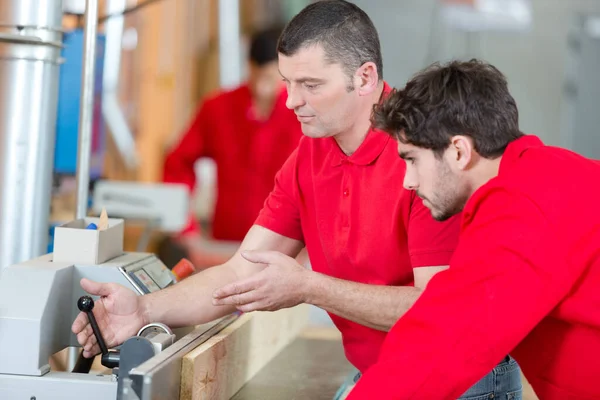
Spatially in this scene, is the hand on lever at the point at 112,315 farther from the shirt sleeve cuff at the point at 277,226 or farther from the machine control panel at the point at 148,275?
the shirt sleeve cuff at the point at 277,226

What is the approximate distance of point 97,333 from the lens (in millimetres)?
1586

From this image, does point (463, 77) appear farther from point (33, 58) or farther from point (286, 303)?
point (33, 58)

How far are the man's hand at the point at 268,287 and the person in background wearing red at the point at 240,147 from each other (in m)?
2.23

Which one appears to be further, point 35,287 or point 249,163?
point 249,163

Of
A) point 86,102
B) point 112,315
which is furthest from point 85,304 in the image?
point 86,102

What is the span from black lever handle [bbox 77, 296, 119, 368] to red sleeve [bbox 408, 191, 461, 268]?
0.59m

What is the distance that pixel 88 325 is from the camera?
5.36 feet

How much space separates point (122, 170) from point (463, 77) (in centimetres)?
432

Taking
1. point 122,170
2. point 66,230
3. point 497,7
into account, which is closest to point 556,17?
point 497,7

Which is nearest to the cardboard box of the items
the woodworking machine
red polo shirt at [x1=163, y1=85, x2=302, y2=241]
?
the woodworking machine

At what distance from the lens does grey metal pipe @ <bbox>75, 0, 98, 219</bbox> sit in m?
1.96

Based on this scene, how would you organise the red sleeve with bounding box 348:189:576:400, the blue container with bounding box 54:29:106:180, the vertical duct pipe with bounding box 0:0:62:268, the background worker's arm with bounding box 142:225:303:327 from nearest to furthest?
the red sleeve with bounding box 348:189:576:400, the background worker's arm with bounding box 142:225:303:327, the vertical duct pipe with bounding box 0:0:62:268, the blue container with bounding box 54:29:106:180

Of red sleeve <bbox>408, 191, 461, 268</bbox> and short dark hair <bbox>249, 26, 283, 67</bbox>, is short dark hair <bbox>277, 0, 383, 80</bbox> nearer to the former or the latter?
red sleeve <bbox>408, 191, 461, 268</bbox>

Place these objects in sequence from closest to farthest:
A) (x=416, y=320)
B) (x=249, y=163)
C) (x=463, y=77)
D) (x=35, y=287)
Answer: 1. (x=416, y=320)
2. (x=463, y=77)
3. (x=35, y=287)
4. (x=249, y=163)
